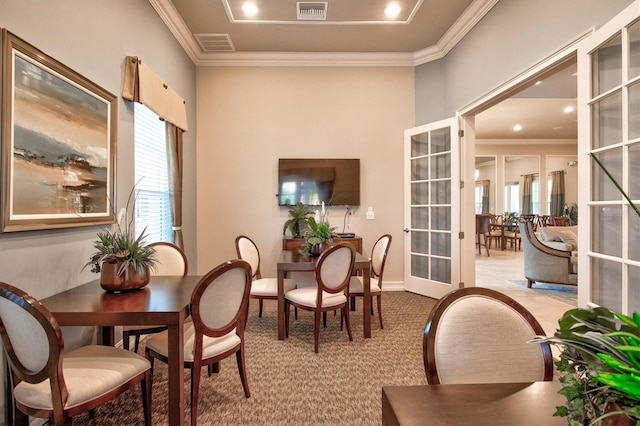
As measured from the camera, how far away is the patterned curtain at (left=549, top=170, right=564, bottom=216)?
10.1 metres

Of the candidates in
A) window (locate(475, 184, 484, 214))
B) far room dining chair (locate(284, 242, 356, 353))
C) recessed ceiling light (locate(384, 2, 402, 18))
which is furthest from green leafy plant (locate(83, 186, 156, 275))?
window (locate(475, 184, 484, 214))

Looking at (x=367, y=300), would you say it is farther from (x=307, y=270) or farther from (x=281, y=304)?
(x=281, y=304)

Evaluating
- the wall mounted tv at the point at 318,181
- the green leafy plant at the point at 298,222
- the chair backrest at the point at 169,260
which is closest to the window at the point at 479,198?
the wall mounted tv at the point at 318,181

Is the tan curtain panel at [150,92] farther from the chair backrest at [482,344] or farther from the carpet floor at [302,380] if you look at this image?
the chair backrest at [482,344]

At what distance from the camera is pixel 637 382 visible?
499mm

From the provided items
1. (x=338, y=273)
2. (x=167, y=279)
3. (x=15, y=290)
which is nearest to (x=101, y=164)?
(x=167, y=279)

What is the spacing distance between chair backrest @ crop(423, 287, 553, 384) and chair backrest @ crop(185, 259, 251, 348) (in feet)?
3.71

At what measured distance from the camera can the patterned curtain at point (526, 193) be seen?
420 inches

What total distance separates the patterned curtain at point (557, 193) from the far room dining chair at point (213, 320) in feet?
36.4

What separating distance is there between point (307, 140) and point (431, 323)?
400 centimetres

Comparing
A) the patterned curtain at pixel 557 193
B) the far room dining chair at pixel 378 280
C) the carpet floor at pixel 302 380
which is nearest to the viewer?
the carpet floor at pixel 302 380

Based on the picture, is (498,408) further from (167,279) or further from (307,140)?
(307,140)

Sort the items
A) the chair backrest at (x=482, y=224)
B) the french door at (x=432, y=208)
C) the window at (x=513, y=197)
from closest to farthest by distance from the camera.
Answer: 1. the french door at (x=432, y=208)
2. the chair backrest at (x=482, y=224)
3. the window at (x=513, y=197)

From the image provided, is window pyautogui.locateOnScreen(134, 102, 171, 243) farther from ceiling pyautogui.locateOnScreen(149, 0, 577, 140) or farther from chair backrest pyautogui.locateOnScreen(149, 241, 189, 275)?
ceiling pyautogui.locateOnScreen(149, 0, 577, 140)
